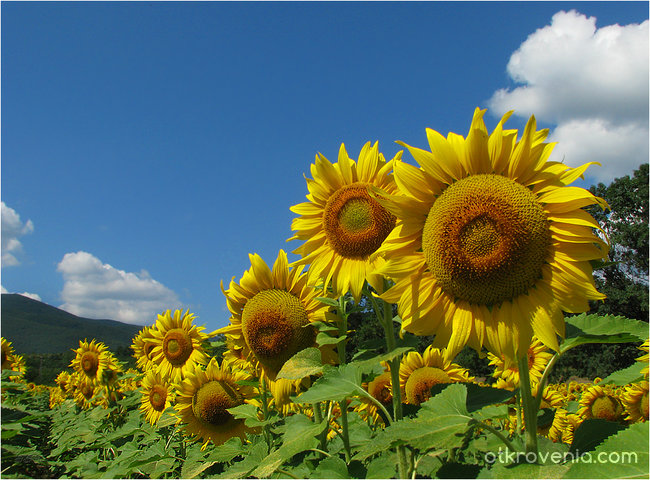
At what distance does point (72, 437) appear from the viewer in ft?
26.3

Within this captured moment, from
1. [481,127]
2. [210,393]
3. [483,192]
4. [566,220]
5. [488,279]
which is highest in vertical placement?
[481,127]

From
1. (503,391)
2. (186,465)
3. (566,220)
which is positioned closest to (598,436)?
(503,391)

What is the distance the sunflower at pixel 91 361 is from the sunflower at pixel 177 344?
4.01m

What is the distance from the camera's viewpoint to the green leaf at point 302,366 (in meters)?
2.50

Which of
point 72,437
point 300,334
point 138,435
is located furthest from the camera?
point 72,437

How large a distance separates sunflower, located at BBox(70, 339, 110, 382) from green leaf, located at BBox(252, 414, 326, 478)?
834 centimetres

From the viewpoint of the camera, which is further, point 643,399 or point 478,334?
point 643,399

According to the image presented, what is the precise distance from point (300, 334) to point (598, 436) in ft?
6.66

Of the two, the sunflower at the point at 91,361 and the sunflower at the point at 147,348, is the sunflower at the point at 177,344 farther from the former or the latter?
the sunflower at the point at 91,361

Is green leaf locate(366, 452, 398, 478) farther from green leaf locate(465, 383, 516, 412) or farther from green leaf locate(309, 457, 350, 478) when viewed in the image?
green leaf locate(465, 383, 516, 412)

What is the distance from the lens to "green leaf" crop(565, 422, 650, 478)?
3.85ft

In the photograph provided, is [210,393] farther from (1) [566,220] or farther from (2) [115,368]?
(2) [115,368]

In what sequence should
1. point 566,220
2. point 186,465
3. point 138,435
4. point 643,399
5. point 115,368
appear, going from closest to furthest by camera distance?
1. point 566,220
2. point 643,399
3. point 186,465
4. point 138,435
5. point 115,368

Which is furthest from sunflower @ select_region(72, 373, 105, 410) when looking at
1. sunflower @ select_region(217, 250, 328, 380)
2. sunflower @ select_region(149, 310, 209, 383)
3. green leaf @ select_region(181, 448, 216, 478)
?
sunflower @ select_region(217, 250, 328, 380)
